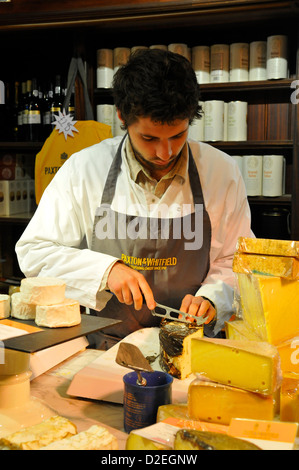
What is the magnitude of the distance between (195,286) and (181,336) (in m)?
0.64

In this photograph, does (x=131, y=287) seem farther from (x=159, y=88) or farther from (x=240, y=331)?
(x=159, y=88)

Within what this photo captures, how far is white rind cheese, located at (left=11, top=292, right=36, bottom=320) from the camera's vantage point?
1.38m

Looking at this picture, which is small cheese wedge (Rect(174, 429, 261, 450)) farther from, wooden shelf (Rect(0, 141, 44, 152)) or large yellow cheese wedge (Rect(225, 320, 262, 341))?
wooden shelf (Rect(0, 141, 44, 152))

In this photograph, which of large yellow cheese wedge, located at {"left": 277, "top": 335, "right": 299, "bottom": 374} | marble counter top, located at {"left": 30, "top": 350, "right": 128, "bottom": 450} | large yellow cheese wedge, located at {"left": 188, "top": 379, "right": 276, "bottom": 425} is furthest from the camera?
large yellow cheese wedge, located at {"left": 277, "top": 335, "right": 299, "bottom": 374}

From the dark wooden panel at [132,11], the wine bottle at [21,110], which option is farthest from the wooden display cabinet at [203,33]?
the wine bottle at [21,110]

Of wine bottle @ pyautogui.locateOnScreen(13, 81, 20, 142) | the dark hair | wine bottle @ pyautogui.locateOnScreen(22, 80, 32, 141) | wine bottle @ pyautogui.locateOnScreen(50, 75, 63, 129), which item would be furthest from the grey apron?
wine bottle @ pyautogui.locateOnScreen(13, 81, 20, 142)

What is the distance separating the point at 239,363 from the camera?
106 centimetres

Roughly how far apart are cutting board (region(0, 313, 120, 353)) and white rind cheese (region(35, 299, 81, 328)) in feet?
0.06

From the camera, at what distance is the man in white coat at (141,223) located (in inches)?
69.7

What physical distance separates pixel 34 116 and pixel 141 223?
1.69 meters

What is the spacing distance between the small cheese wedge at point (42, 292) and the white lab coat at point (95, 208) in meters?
0.38

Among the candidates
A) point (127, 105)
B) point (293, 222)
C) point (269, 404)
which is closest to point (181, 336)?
point (269, 404)

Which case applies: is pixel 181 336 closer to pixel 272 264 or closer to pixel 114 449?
pixel 272 264

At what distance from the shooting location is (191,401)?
3.54 ft
